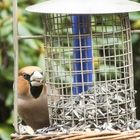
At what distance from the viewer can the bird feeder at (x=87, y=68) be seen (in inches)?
120

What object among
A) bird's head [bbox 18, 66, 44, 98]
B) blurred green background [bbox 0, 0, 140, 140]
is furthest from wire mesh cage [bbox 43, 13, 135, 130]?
blurred green background [bbox 0, 0, 140, 140]

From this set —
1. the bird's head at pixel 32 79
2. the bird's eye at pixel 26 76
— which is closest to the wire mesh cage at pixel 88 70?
the bird's head at pixel 32 79

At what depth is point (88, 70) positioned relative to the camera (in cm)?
308

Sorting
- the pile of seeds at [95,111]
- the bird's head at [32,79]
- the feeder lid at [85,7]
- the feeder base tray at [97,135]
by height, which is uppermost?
the feeder lid at [85,7]

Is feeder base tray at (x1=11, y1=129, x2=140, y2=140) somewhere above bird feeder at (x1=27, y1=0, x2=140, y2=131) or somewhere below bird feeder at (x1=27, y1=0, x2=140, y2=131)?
below

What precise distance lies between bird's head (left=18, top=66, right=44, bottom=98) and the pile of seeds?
18 centimetres

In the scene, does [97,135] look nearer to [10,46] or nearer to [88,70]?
[88,70]

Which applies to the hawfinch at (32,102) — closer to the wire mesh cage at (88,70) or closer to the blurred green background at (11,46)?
the wire mesh cage at (88,70)

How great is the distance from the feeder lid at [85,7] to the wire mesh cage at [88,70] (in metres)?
0.14

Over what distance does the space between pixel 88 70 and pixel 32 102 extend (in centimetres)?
42

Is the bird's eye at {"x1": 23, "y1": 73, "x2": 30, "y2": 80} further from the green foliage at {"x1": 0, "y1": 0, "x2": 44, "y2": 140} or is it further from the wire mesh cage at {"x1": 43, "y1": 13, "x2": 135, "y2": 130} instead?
the green foliage at {"x1": 0, "y1": 0, "x2": 44, "y2": 140}

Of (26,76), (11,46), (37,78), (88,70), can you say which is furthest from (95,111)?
(11,46)

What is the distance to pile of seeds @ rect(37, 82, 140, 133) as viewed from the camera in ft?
9.99

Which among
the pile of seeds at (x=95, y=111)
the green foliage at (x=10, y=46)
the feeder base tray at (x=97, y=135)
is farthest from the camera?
the green foliage at (x=10, y=46)
